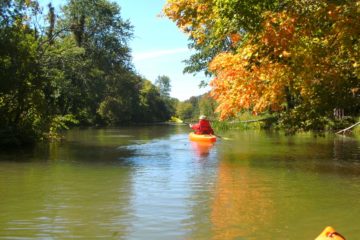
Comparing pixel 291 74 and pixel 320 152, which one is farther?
pixel 320 152

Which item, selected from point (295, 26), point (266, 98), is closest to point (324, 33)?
point (295, 26)

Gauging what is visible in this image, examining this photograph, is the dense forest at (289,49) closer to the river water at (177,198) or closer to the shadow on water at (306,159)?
the shadow on water at (306,159)

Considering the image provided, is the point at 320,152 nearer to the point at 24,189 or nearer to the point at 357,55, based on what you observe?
the point at 357,55

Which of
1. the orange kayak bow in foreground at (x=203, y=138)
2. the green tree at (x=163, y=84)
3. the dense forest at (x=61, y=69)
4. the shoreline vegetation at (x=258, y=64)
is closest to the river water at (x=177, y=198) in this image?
the shoreline vegetation at (x=258, y=64)


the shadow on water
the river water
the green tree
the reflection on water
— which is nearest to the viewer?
the river water

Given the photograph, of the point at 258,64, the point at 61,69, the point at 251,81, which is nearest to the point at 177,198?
the point at 258,64

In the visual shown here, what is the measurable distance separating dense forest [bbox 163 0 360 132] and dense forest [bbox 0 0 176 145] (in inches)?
354

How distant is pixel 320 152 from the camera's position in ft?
64.9

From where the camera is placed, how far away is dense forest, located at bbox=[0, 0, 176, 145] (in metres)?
20.1

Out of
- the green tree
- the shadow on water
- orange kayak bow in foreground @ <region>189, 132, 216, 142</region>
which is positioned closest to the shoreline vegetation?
the shadow on water

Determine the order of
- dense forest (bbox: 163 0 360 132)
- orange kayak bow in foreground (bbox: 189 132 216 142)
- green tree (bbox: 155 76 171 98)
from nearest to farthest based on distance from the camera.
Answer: dense forest (bbox: 163 0 360 132), orange kayak bow in foreground (bbox: 189 132 216 142), green tree (bbox: 155 76 171 98)

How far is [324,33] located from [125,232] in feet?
25.4

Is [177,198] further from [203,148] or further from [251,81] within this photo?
[203,148]

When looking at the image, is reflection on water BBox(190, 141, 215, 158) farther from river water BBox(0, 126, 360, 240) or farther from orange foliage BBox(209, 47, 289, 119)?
orange foliage BBox(209, 47, 289, 119)
